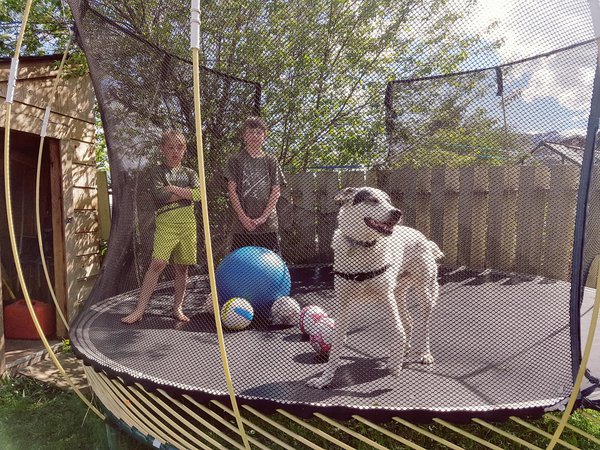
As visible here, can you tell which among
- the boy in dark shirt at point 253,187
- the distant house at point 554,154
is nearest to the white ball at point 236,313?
the boy in dark shirt at point 253,187

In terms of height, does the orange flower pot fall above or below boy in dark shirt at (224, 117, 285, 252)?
below

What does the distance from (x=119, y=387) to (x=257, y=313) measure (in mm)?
691

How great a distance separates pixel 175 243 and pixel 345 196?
98 centimetres

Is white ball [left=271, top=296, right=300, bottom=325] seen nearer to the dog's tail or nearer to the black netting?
the black netting

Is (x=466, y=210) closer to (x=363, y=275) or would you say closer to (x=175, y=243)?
(x=363, y=275)

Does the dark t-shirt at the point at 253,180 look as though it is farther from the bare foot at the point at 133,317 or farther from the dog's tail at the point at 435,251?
the bare foot at the point at 133,317

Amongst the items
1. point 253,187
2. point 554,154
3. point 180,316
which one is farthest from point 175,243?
point 554,154

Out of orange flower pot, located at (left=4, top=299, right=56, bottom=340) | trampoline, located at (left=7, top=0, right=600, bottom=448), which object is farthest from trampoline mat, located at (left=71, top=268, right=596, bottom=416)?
orange flower pot, located at (left=4, top=299, right=56, bottom=340)

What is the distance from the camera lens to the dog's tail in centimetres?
198

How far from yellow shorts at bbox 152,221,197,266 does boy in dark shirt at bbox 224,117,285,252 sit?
13.2 inches

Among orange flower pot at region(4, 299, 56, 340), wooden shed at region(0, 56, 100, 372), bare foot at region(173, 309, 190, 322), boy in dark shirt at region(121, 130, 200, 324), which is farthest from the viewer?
orange flower pot at region(4, 299, 56, 340)

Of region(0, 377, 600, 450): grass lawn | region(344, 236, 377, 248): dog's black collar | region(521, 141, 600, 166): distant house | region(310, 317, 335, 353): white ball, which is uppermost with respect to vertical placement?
region(521, 141, 600, 166): distant house

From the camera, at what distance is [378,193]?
1827mm

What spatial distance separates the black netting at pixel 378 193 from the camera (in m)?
1.75
